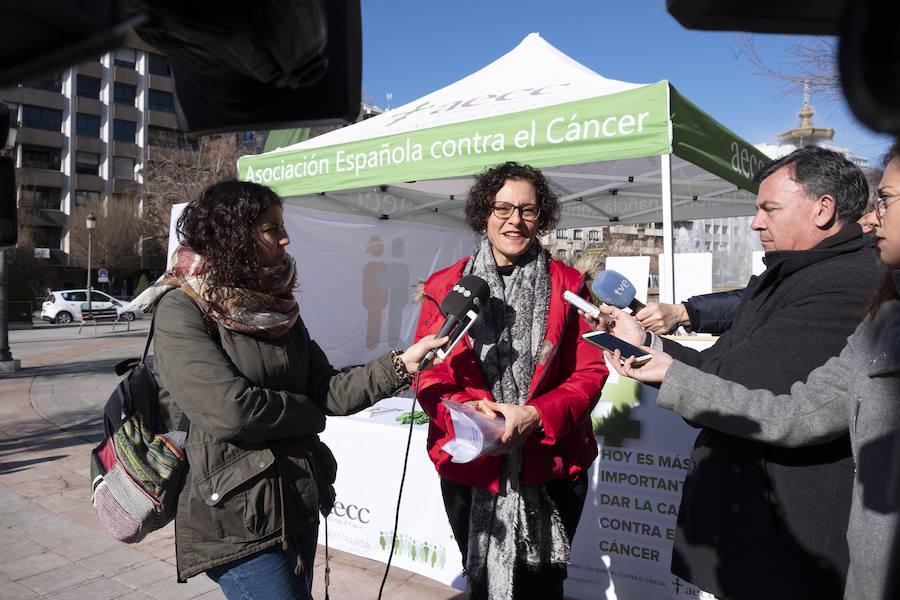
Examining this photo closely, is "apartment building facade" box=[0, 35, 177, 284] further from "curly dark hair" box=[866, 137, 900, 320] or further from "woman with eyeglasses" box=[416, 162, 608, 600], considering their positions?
"curly dark hair" box=[866, 137, 900, 320]

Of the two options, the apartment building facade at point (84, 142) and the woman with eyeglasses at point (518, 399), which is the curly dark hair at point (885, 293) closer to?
the woman with eyeglasses at point (518, 399)

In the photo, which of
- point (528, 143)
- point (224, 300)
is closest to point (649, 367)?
point (224, 300)

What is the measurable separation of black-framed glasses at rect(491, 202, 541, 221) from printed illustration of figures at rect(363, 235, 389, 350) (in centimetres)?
479

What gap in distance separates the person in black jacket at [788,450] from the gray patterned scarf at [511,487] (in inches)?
18.2

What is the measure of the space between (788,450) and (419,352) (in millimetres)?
1062

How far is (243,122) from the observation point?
1.09 metres

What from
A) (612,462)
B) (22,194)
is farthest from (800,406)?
(22,194)

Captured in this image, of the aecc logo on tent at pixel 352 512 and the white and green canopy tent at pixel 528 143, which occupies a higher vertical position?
the white and green canopy tent at pixel 528 143

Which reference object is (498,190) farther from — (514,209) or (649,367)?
(649,367)

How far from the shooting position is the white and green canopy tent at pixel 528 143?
3557 mm

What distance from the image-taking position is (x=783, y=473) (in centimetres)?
155

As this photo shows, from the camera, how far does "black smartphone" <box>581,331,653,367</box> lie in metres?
1.70

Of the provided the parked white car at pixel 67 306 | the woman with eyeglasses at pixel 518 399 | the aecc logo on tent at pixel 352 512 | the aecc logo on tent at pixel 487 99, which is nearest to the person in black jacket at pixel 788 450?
the woman with eyeglasses at pixel 518 399

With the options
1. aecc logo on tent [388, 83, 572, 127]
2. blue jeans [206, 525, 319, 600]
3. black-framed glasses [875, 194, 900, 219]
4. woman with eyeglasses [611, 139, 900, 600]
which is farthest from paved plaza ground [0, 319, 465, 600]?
aecc logo on tent [388, 83, 572, 127]
